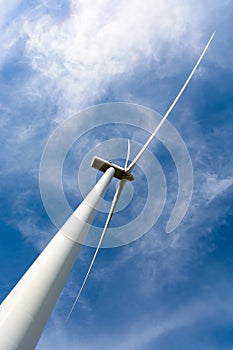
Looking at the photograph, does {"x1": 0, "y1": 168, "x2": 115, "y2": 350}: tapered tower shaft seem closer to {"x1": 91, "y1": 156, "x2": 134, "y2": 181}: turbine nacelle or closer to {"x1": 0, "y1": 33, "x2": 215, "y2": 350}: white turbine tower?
{"x1": 0, "y1": 33, "x2": 215, "y2": 350}: white turbine tower

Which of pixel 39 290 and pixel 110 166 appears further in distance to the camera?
pixel 110 166

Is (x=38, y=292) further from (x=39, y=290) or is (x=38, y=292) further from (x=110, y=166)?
(x=110, y=166)

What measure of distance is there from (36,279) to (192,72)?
2556 cm

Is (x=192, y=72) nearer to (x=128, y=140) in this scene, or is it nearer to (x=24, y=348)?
(x=128, y=140)

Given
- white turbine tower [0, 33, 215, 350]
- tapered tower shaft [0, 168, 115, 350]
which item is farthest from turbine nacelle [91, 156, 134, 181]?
tapered tower shaft [0, 168, 115, 350]

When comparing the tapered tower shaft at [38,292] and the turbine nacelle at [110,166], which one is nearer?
the tapered tower shaft at [38,292]

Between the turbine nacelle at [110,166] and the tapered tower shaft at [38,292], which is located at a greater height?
the turbine nacelle at [110,166]

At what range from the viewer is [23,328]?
7.87 meters

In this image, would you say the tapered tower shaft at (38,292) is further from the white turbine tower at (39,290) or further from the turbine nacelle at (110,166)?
the turbine nacelle at (110,166)

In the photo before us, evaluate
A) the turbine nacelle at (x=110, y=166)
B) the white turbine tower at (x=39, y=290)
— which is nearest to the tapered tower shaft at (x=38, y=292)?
the white turbine tower at (x=39, y=290)

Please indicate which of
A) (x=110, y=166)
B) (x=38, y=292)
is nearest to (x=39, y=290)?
(x=38, y=292)

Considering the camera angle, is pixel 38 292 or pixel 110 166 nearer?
pixel 38 292

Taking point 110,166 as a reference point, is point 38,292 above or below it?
below

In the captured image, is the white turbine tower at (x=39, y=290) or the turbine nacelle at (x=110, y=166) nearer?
the white turbine tower at (x=39, y=290)
